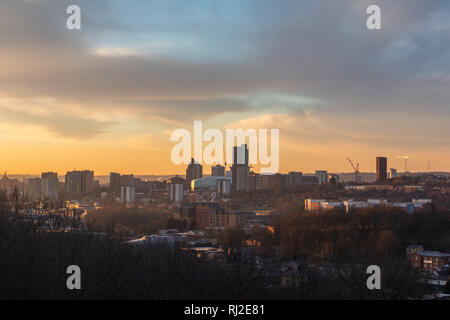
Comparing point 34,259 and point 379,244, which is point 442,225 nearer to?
point 379,244

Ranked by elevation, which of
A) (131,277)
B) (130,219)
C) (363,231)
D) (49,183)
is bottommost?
(363,231)

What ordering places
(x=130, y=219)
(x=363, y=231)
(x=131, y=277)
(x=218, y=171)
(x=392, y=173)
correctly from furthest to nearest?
(x=218, y=171), (x=392, y=173), (x=130, y=219), (x=363, y=231), (x=131, y=277)

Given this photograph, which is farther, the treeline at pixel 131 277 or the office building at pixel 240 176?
the office building at pixel 240 176

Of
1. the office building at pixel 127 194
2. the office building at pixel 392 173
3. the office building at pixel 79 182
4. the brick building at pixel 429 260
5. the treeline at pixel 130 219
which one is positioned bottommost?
the brick building at pixel 429 260

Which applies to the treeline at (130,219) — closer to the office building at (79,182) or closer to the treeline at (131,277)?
the office building at (79,182)

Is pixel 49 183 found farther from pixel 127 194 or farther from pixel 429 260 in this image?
pixel 429 260

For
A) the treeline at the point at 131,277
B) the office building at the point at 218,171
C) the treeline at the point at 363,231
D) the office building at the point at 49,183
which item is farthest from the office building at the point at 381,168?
the treeline at the point at 131,277

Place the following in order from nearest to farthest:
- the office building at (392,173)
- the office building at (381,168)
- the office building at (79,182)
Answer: the office building at (79,182) → the office building at (381,168) → the office building at (392,173)

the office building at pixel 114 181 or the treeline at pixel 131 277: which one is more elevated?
the office building at pixel 114 181

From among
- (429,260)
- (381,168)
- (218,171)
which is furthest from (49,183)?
(218,171)
